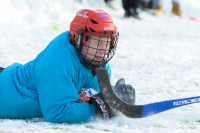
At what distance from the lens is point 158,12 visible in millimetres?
12453

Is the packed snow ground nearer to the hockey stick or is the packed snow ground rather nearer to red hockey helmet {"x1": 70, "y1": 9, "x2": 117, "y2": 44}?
the hockey stick

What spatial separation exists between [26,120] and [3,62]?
215 cm

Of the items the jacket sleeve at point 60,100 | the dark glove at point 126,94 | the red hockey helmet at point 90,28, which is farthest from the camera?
the dark glove at point 126,94

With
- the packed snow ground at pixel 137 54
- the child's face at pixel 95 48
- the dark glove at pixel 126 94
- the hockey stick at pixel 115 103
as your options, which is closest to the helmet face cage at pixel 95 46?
the child's face at pixel 95 48

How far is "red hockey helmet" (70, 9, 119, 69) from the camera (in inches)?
97.2

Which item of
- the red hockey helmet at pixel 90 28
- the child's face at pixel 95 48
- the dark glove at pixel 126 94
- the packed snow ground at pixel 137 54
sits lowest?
the packed snow ground at pixel 137 54

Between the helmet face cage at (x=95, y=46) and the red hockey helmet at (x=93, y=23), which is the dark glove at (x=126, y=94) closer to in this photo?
the helmet face cage at (x=95, y=46)

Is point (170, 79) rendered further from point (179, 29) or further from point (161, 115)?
point (179, 29)

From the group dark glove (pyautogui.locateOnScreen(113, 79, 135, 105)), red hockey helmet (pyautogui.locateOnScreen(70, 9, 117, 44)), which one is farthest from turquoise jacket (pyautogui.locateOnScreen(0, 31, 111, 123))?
dark glove (pyautogui.locateOnScreen(113, 79, 135, 105))

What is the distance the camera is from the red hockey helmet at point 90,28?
2.47 metres

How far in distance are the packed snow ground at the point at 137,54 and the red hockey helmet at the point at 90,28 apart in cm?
55

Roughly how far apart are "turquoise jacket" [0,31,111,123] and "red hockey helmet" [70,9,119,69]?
0.21ft

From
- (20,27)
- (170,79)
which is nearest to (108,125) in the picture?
(170,79)

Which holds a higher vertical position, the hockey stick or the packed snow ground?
the hockey stick
